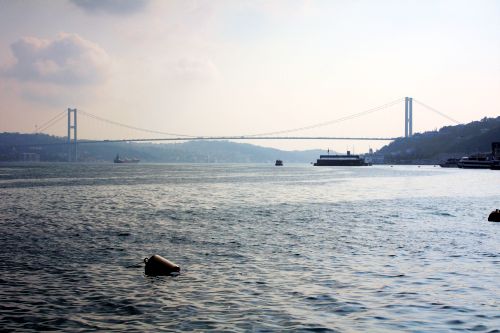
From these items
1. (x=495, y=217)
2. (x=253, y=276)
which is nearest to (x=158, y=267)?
(x=253, y=276)

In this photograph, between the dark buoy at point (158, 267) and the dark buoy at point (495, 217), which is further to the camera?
the dark buoy at point (495, 217)

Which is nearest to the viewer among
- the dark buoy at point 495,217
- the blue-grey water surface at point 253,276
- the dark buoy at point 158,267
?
the blue-grey water surface at point 253,276

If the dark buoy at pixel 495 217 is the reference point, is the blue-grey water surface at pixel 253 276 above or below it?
below

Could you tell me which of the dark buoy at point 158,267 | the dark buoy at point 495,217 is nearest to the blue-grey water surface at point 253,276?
the dark buoy at point 158,267

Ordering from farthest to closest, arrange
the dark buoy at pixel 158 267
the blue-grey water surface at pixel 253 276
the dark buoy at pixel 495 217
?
the dark buoy at pixel 495 217 → the dark buoy at pixel 158 267 → the blue-grey water surface at pixel 253 276

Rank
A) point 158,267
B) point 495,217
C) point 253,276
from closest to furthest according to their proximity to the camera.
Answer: point 253,276 < point 158,267 < point 495,217

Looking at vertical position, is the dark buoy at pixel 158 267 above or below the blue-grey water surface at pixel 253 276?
above

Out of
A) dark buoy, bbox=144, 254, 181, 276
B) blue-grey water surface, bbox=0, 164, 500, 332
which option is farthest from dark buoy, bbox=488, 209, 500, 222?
dark buoy, bbox=144, 254, 181, 276

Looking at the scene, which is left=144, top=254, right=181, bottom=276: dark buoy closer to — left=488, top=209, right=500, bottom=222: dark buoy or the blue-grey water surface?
the blue-grey water surface

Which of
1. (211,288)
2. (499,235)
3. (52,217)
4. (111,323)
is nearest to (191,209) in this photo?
(52,217)

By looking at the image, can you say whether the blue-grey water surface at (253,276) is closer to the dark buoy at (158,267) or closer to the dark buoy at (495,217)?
the dark buoy at (158,267)

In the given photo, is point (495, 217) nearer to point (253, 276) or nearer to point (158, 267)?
point (253, 276)
